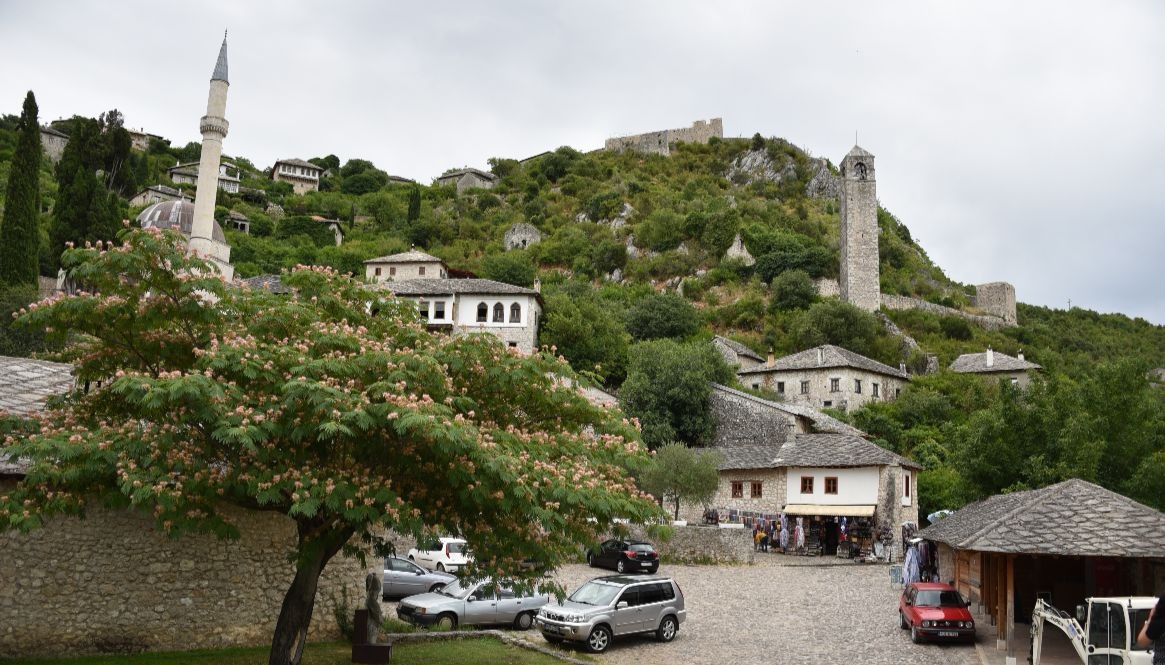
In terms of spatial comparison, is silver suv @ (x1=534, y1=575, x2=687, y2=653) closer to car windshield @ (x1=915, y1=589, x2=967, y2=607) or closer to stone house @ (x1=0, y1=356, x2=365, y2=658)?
stone house @ (x1=0, y1=356, x2=365, y2=658)

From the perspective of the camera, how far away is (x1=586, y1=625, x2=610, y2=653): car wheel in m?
18.5

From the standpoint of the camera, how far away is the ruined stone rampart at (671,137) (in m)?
134

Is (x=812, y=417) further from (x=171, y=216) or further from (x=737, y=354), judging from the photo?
(x=171, y=216)

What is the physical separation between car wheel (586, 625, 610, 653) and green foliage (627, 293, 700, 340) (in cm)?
5072

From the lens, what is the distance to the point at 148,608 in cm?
1561

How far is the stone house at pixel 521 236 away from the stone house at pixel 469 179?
34436 millimetres

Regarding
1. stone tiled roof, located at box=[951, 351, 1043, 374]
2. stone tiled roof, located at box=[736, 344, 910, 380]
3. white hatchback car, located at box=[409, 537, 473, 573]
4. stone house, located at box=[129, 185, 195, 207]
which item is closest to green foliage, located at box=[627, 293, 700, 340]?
stone tiled roof, located at box=[736, 344, 910, 380]

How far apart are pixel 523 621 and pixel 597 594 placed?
2.66 m

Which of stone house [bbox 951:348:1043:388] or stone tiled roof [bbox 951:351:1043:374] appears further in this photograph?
stone tiled roof [bbox 951:351:1043:374]

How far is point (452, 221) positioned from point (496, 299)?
54242mm

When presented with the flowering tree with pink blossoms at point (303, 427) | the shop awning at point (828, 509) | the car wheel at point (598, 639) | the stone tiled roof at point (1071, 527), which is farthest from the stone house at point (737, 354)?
the flowering tree with pink blossoms at point (303, 427)

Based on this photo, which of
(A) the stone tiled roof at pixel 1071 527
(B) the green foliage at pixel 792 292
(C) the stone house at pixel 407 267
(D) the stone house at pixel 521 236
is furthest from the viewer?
(D) the stone house at pixel 521 236

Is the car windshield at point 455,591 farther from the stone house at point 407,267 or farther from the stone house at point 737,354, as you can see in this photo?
the stone house at point 407,267

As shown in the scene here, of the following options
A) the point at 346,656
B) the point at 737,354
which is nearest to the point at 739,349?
the point at 737,354
